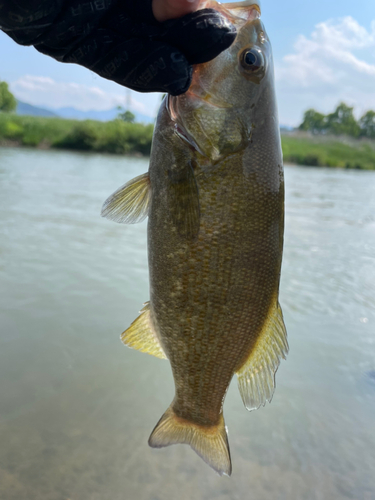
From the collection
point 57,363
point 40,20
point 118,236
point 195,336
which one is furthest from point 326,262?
point 40,20

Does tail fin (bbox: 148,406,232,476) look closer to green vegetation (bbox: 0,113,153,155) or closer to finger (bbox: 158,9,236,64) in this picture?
finger (bbox: 158,9,236,64)

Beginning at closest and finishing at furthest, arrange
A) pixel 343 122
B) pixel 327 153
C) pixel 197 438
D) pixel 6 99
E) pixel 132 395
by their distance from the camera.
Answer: pixel 197 438 → pixel 132 395 → pixel 327 153 → pixel 6 99 → pixel 343 122

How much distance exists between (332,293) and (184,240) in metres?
5.36

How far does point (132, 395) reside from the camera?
3814mm

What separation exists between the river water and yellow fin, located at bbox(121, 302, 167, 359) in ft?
4.08

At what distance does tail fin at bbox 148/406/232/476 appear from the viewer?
222cm

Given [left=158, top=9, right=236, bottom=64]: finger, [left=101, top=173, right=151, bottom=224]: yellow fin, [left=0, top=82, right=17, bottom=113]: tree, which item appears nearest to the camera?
[left=158, top=9, right=236, bottom=64]: finger

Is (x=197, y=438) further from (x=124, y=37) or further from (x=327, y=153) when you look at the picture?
(x=327, y=153)

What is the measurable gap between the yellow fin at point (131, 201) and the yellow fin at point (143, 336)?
Result: 1.84 ft

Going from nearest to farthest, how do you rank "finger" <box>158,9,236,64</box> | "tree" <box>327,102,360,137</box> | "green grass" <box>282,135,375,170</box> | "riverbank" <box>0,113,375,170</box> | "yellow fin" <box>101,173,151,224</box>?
"finger" <box>158,9,236,64</box>
"yellow fin" <box>101,173,151,224</box>
"riverbank" <box>0,113,375,170</box>
"green grass" <box>282,135,375,170</box>
"tree" <box>327,102,360,137</box>

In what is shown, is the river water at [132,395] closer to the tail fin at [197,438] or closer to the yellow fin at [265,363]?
the tail fin at [197,438]

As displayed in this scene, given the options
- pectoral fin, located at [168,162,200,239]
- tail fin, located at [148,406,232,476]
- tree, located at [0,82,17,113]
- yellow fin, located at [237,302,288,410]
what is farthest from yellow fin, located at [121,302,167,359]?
tree, located at [0,82,17,113]

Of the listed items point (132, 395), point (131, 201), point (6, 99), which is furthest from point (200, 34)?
point (6, 99)

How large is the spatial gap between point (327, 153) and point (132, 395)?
64.7 meters
